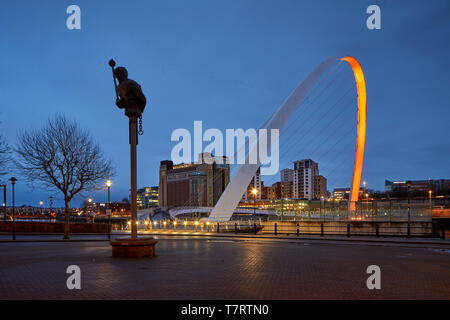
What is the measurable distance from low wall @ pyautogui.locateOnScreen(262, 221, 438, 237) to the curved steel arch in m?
9.29

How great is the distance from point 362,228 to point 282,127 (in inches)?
764

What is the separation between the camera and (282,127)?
43.9 meters

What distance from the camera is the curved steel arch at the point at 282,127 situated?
40625 millimetres

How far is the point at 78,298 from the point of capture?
6543 millimetres

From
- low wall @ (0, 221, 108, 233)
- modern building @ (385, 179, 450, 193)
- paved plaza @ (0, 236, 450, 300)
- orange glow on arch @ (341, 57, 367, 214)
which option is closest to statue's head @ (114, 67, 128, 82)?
paved plaza @ (0, 236, 450, 300)

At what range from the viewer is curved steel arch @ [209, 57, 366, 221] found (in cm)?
4062

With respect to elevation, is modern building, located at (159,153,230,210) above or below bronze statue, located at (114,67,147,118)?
below

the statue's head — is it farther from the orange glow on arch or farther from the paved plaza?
the orange glow on arch

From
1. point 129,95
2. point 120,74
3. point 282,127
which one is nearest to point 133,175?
point 129,95

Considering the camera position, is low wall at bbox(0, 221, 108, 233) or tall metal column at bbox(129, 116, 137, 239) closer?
tall metal column at bbox(129, 116, 137, 239)
